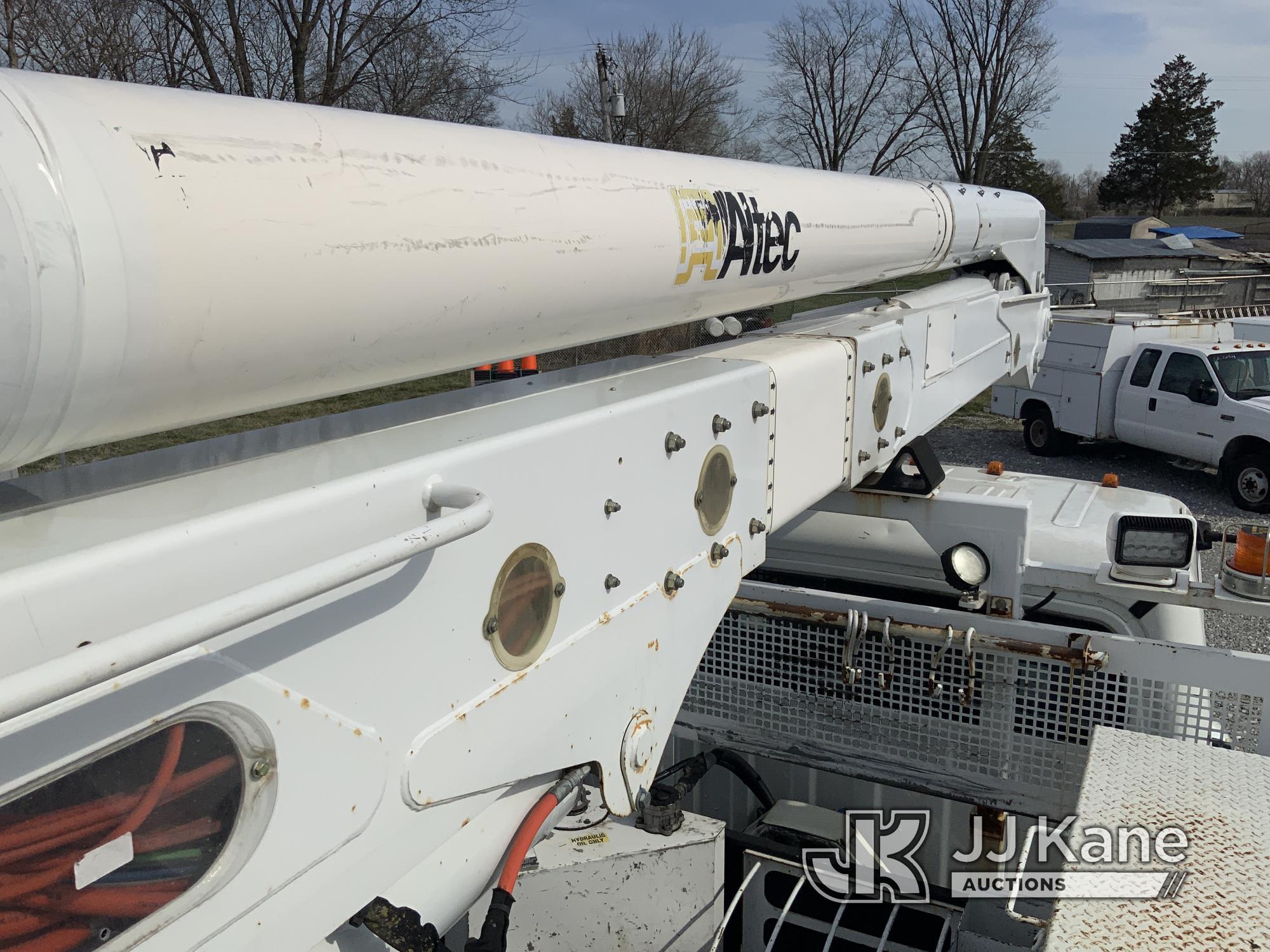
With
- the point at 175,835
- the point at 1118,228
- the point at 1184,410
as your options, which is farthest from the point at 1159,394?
the point at 1118,228

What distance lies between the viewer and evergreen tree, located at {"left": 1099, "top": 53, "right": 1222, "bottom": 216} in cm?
5497

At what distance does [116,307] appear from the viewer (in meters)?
1.03

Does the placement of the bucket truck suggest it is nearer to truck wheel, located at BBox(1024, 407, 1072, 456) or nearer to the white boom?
the white boom

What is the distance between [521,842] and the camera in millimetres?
1668

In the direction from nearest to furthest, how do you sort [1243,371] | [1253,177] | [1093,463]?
[1243,371] → [1093,463] → [1253,177]

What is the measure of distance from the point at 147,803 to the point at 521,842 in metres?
0.73

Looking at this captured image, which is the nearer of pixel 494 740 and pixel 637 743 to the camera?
pixel 494 740

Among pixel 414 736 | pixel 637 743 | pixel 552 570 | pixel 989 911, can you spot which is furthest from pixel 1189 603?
pixel 414 736

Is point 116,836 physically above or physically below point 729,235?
below

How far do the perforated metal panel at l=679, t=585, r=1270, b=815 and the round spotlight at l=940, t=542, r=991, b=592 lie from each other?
0.92 feet

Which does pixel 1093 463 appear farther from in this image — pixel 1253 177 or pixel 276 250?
pixel 1253 177

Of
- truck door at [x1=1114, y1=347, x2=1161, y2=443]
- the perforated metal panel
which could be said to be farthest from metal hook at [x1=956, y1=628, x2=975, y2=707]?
truck door at [x1=1114, y1=347, x2=1161, y2=443]

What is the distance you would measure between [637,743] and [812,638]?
1599 millimetres

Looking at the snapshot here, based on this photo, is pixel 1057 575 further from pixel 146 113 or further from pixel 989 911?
pixel 146 113
